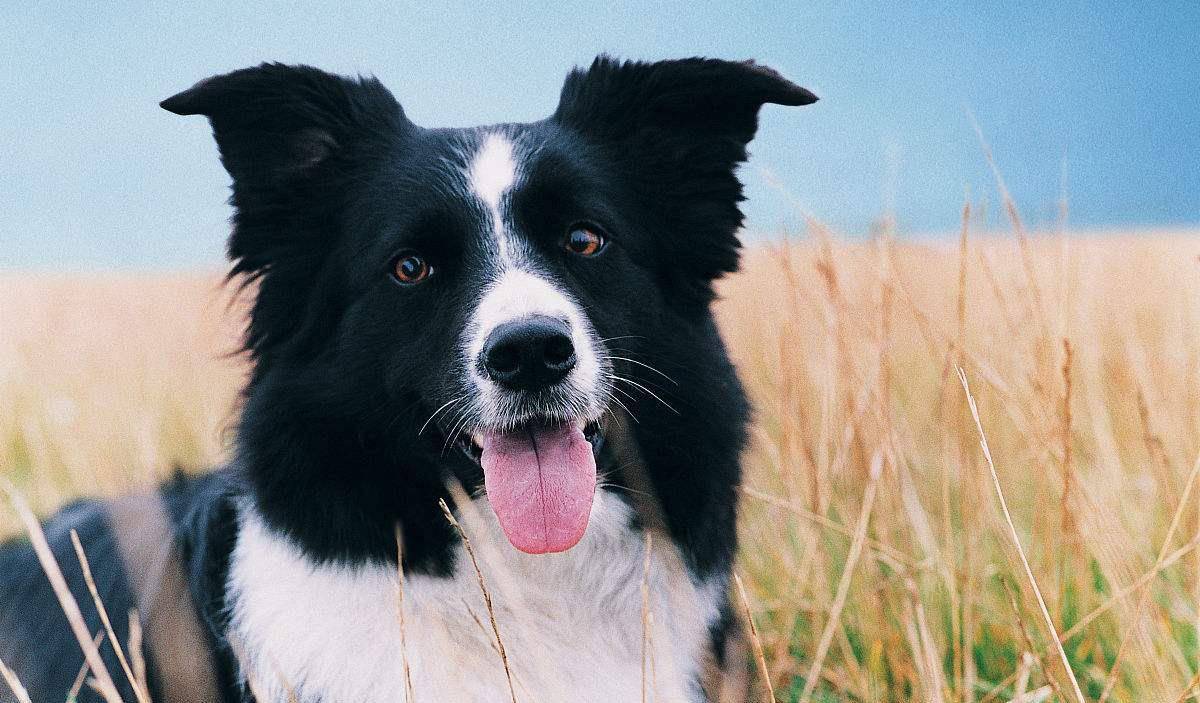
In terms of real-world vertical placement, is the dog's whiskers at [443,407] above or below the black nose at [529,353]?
below

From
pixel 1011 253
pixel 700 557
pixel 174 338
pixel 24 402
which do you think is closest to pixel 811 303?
pixel 1011 253

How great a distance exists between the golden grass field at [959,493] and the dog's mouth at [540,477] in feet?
2.51

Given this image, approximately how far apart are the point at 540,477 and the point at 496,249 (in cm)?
63

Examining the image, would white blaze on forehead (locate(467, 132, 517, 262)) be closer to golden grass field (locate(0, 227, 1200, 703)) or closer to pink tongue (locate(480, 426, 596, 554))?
pink tongue (locate(480, 426, 596, 554))

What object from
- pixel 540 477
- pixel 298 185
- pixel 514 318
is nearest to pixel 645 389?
pixel 540 477

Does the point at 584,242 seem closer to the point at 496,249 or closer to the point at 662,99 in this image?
the point at 496,249

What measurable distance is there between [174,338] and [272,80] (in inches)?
286

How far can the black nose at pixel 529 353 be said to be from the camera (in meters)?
2.35

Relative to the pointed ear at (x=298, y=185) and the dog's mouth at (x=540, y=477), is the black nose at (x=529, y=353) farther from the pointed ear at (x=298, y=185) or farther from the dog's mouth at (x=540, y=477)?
the pointed ear at (x=298, y=185)

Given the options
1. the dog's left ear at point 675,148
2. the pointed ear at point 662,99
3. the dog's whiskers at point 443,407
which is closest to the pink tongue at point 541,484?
the dog's whiskers at point 443,407

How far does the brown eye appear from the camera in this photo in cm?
278

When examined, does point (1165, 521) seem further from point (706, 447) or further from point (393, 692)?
point (393, 692)

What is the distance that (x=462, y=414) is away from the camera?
2551mm

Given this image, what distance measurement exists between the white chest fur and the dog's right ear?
39.4 inches
